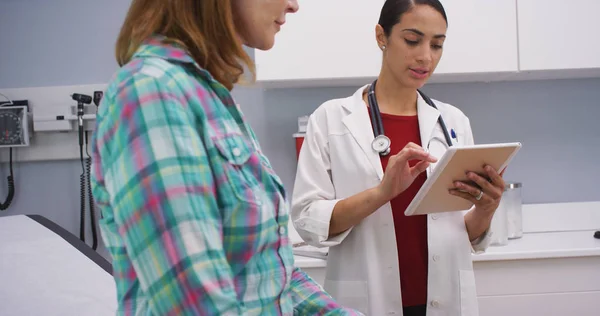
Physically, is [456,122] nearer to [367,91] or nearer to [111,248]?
[367,91]

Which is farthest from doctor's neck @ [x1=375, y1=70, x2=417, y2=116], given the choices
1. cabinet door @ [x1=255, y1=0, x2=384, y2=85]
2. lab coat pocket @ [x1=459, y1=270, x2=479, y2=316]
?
cabinet door @ [x1=255, y1=0, x2=384, y2=85]

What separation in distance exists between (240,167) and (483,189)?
31.9 inches

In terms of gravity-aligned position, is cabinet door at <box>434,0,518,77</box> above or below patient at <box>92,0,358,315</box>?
above

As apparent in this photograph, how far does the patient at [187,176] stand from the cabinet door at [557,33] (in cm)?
170

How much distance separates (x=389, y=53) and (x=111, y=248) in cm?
104

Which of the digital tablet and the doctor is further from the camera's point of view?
the doctor

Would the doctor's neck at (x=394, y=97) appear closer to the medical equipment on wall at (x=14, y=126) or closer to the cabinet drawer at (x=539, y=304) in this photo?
the cabinet drawer at (x=539, y=304)

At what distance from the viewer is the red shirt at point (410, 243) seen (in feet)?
4.54

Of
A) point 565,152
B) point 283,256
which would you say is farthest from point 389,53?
point 565,152

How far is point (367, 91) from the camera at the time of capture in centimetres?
156

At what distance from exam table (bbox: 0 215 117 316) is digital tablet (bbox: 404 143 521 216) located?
29.3 inches

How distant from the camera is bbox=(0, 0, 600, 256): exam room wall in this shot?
2504 millimetres

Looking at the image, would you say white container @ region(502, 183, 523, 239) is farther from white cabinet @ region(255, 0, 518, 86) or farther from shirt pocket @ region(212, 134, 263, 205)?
shirt pocket @ region(212, 134, 263, 205)

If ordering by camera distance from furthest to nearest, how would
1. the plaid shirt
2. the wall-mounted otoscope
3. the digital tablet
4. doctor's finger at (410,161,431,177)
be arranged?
the wall-mounted otoscope < doctor's finger at (410,161,431,177) < the digital tablet < the plaid shirt
